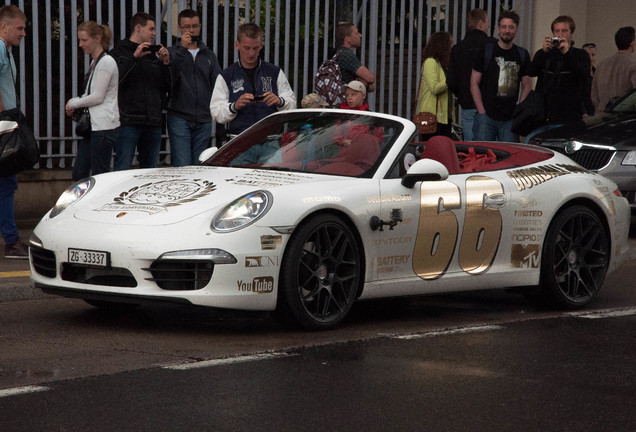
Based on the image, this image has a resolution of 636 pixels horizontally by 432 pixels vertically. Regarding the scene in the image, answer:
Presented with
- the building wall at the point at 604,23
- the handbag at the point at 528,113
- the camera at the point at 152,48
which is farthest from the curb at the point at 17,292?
the building wall at the point at 604,23

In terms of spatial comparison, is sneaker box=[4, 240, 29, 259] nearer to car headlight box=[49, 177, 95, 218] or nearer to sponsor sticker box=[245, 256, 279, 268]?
car headlight box=[49, 177, 95, 218]

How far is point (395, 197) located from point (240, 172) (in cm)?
97

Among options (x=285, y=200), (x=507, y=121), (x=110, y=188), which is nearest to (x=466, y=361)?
(x=285, y=200)

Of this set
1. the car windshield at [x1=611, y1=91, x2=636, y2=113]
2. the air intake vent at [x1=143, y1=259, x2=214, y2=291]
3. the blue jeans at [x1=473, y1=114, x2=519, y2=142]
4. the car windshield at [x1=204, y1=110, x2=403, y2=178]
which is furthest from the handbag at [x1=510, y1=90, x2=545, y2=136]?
the air intake vent at [x1=143, y1=259, x2=214, y2=291]

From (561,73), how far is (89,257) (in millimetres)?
Result: 7820

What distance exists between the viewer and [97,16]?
1305 cm

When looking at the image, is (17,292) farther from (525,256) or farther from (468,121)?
(468,121)

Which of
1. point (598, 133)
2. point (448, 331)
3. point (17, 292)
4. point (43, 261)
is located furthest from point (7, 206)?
point (598, 133)

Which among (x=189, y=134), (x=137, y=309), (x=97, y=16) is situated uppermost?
(x=97, y=16)

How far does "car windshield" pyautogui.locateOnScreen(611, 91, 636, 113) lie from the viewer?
1429cm

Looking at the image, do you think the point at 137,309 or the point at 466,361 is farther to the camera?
the point at 137,309

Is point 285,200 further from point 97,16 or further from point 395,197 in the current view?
point 97,16

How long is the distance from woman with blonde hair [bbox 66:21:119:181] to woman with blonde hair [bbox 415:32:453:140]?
384 cm

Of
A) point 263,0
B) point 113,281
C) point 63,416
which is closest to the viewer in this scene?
point 63,416
